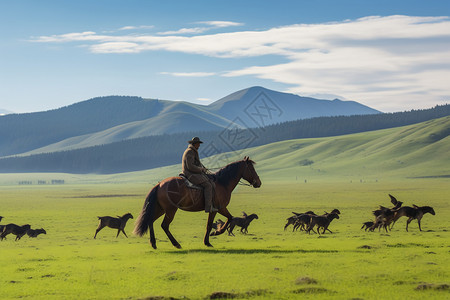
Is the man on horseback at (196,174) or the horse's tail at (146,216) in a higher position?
the man on horseback at (196,174)

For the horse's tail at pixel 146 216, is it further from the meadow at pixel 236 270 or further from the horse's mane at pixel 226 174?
the horse's mane at pixel 226 174

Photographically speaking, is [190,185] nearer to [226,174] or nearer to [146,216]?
[226,174]

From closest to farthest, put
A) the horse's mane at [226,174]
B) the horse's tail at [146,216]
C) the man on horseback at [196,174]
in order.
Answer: the man on horseback at [196,174], the horse's tail at [146,216], the horse's mane at [226,174]

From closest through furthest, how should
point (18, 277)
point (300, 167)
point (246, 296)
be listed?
point (246, 296) → point (18, 277) → point (300, 167)

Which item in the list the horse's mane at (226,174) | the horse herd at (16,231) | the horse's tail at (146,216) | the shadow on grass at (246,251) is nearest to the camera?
the shadow on grass at (246,251)

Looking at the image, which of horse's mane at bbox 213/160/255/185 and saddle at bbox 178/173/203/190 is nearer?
saddle at bbox 178/173/203/190

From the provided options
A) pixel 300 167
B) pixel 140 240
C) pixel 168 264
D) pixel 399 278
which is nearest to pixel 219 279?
pixel 168 264

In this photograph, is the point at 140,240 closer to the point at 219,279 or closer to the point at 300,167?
the point at 219,279

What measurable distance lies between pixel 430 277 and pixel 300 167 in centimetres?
18644

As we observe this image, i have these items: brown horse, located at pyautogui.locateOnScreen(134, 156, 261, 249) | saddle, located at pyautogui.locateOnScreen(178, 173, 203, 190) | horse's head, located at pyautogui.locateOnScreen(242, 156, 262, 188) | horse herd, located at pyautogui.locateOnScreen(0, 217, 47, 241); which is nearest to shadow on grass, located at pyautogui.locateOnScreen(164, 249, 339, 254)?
brown horse, located at pyautogui.locateOnScreen(134, 156, 261, 249)

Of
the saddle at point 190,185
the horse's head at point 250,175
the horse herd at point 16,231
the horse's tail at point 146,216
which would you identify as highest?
the horse's head at point 250,175

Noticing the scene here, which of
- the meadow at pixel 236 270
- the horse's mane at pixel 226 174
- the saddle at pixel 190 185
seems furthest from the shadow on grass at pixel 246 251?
the horse's mane at pixel 226 174

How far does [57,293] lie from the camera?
497 inches

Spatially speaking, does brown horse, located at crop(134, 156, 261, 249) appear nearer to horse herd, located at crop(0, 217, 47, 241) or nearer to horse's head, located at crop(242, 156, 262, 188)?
horse's head, located at crop(242, 156, 262, 188)
